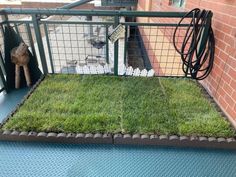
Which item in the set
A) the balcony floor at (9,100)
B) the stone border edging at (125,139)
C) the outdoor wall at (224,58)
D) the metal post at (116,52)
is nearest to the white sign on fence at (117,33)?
the metal post at (116,52)

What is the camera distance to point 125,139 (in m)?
1.70

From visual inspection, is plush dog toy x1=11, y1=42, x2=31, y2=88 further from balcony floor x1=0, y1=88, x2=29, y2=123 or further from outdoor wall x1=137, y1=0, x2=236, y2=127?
outdoor wall x1=137, y1=0, x2=236, y2=127

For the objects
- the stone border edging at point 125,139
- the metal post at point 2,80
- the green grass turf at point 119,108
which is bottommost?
the stone border edging at point 125,139

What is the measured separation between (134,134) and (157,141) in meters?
0.21

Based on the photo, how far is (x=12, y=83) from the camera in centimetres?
256

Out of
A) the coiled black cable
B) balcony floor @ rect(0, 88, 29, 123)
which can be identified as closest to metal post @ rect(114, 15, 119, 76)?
the coiled black cable

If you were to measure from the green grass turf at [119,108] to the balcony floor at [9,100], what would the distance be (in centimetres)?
26

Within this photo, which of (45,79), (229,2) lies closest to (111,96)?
(45,79)

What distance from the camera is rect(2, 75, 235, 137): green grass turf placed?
5.86ft

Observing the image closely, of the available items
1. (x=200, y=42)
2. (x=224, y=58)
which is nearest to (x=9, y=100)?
(x=200, y=42)

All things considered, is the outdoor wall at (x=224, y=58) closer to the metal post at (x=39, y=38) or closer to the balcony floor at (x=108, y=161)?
the balcony floor at (x=108, y=161)

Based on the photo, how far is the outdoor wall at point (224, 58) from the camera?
5.99 feet

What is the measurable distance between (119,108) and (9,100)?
1357 millimetres

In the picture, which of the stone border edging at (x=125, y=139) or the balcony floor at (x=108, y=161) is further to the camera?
the stone border edging at (x=125, y=139)
